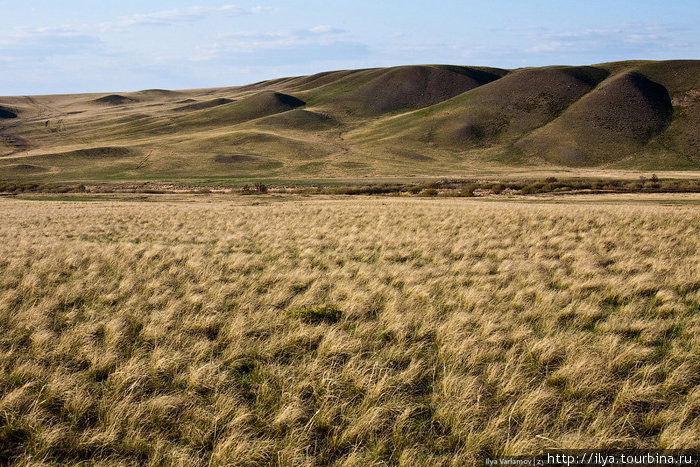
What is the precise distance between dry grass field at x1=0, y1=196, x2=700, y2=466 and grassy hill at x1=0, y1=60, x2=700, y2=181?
84351 millimetres

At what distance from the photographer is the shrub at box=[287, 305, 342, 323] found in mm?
7168

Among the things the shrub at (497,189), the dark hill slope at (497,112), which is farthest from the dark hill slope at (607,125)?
the shrub at (497,189)

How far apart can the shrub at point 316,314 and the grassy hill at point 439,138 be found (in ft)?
284

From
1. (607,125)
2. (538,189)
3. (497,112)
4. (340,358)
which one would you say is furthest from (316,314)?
(497,112)

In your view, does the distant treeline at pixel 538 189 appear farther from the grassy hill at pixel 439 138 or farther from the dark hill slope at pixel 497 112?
the dark hill slope at pixel 497 112

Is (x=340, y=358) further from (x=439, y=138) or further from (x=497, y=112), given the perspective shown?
(x=497, y=112)

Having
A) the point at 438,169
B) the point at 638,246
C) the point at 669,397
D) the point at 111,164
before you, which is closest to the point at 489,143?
the point at 438,169

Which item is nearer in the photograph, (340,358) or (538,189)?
(340,358)

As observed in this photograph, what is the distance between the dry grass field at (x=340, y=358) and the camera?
13.2 feet

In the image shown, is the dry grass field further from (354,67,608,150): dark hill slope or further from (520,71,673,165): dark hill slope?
(354,67,608,150): dark hill slope

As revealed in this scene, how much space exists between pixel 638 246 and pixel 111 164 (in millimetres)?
122154

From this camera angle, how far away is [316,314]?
23.9ft

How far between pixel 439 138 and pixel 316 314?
14751cm

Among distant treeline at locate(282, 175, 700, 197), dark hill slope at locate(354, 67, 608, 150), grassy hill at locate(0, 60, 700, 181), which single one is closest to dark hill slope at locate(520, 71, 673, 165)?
grassy hill at locate(0, 60, 700, 181)
